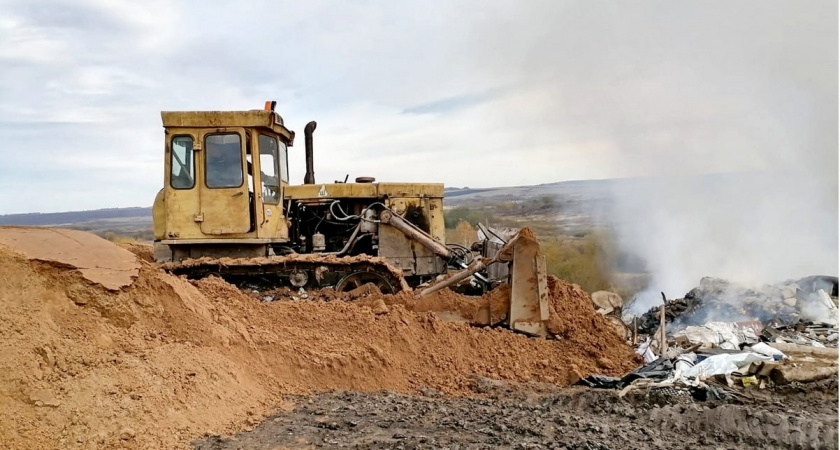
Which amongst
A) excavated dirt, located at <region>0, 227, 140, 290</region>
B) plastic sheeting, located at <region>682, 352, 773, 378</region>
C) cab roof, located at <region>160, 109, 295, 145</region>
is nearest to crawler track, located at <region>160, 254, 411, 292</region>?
cab roof, located at <region>160, 109, 295, 145</region>

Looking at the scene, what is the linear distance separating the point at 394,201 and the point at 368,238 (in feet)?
2.20

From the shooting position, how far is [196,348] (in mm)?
5133

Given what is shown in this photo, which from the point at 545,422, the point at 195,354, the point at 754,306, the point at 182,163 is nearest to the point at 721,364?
the point at 545,422

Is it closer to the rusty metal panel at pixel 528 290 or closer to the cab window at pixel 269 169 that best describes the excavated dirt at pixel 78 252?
the cab window at pixel 269 169

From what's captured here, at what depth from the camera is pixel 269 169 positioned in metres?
8.82

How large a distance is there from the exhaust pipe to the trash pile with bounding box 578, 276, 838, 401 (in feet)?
17.2

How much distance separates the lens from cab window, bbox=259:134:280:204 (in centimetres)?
859

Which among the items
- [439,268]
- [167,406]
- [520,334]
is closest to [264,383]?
[167,406]

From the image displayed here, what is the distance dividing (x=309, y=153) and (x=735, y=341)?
6614 millimetres

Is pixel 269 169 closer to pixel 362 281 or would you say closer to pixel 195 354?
pixel 362 281

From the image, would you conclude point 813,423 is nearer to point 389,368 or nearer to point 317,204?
point 389,368

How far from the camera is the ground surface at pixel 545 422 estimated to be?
13.8ft

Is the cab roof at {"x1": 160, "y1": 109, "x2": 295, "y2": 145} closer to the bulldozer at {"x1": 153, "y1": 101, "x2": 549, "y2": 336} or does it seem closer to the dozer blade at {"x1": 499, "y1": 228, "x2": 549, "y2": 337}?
the bulldozer at {"x1": 153, "y1": 101, "x2": 549, "y2": 336}

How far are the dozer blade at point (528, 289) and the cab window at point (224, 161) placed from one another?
376 cm
